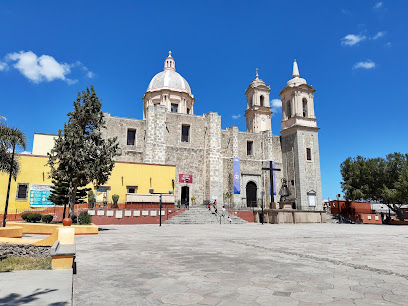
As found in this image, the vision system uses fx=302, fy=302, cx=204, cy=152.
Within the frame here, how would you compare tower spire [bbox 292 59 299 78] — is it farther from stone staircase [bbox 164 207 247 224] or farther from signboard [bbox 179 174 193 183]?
stone staircase [bbox 164 207 247 224]

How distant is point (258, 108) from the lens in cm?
3950

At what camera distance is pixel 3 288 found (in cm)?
337

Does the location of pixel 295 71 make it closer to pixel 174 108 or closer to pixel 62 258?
pixel 174 108

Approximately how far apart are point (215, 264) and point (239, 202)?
27657 millimetres

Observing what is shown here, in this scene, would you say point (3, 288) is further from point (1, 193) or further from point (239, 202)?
point (239, 202)

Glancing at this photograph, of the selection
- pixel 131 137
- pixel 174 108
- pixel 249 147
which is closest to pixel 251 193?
pixel 249 147

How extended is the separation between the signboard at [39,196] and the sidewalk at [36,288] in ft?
66.4

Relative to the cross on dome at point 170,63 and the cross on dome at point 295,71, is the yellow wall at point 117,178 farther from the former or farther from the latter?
the cross on dome at point 295,71

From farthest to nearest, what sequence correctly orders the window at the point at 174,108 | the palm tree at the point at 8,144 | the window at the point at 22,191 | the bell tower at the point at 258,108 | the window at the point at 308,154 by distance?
the bell tower at the point at 258,108 < the window at the point at 174,108 < the window at the point at 308,154 < the window at the point at 22,191 < the palm tree at the point at 8,144

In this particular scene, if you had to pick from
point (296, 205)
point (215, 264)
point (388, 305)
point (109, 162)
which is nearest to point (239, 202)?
point (296, 205)

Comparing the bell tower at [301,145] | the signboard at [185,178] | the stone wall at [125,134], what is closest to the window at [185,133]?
the signboard at [185,178]

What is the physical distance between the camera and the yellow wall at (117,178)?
21.5 m

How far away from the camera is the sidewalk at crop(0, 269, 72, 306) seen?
2902mm

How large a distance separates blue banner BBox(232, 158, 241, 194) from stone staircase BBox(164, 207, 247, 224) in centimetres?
740
